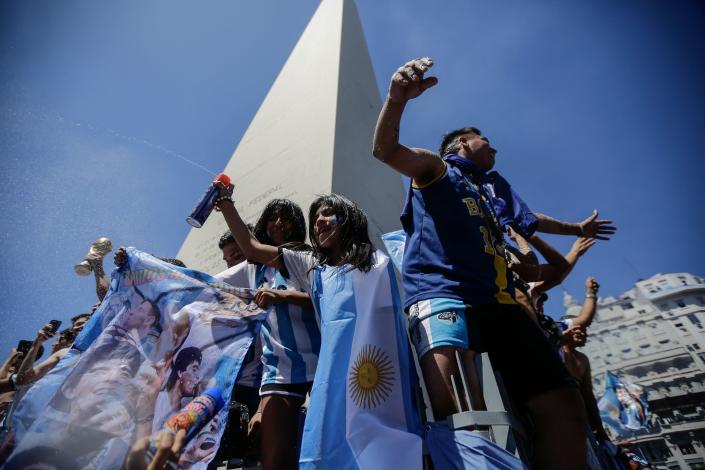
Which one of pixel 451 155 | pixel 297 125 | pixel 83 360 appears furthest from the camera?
pixel 297 125

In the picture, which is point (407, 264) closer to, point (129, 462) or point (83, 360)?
point (129, 462)

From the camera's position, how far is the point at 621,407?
554 cm

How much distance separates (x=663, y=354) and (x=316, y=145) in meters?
36.2

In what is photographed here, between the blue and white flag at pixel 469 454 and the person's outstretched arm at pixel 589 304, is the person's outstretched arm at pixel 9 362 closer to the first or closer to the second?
the blue and white flag at pixel 469 454

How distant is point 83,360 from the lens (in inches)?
43.1

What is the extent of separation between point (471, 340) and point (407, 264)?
306 mm

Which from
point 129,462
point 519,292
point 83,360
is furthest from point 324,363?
point 519,292

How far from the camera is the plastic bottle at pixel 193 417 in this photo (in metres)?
0.89

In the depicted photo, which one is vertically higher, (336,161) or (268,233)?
(336,161)

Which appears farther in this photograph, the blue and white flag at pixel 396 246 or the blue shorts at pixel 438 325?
the blue and white flag at pixel 396 246

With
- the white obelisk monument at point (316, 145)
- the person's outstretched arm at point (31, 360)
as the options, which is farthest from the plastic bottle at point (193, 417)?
the person's outstretched arm at point (31, 360)

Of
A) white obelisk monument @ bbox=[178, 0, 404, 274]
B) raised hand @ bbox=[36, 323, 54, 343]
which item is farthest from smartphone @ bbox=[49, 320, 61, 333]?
white obelisk monument @ bbox=[178, 0, 404, 274]

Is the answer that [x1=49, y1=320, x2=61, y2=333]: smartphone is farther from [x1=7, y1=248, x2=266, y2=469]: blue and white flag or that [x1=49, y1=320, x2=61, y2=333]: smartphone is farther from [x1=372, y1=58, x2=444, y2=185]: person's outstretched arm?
[x1=372, y1=58, x2=444, y2=185]: person's outstretched arm

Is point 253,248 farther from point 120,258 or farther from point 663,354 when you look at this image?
point 663,354
